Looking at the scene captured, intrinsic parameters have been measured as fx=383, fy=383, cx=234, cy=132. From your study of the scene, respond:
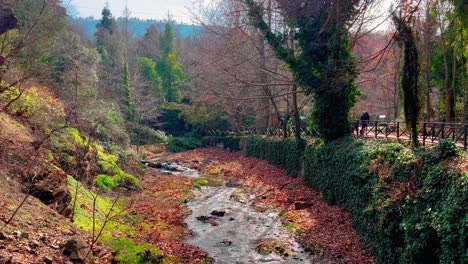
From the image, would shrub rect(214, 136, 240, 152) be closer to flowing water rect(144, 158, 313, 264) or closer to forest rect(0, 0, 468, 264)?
forest rect(0, 0, 468, 264)

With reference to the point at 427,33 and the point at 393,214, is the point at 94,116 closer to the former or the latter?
the point at 393,214

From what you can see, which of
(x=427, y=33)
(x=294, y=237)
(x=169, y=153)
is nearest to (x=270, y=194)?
(x=294, y=237)

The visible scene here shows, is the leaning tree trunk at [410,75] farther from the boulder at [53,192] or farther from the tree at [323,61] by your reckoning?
the boulder at [53,192]

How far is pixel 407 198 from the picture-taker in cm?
943

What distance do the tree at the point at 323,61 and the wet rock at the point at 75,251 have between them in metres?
14.0

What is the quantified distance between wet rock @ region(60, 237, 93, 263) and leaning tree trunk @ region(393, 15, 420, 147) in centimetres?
1065

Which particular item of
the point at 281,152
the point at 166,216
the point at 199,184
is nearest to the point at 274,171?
the point at 281,152

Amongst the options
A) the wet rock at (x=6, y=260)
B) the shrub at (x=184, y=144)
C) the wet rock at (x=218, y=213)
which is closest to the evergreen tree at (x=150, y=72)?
the shrub at (x=184, y=144)

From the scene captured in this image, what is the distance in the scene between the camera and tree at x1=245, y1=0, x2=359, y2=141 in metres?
19.2

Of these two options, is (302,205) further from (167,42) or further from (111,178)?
(167,42)

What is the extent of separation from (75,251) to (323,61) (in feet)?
52.6

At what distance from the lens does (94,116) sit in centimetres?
2411

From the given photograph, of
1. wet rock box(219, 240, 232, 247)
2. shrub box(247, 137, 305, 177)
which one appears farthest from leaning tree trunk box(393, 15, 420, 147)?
shrub box(247, 137, 305, 177)

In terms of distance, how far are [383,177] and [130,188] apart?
13.9m
